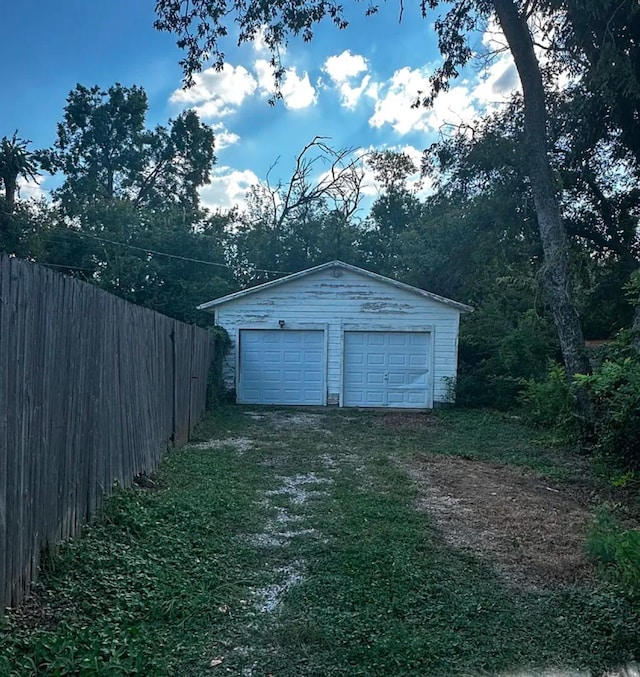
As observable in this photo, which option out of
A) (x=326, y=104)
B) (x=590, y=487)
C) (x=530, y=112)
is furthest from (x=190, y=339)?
(x=326, y=104)

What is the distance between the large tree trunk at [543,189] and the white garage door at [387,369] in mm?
3856

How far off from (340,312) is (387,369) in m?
1.76

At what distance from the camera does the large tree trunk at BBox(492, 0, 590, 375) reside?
9227mm

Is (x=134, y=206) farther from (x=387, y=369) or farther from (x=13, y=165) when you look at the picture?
(x=387, y=369)

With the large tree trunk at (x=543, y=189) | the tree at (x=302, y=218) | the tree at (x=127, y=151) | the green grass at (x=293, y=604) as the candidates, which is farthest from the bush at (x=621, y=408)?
the tree at (x=127, y=151)

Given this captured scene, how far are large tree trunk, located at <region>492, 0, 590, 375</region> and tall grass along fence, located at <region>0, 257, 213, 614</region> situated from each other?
703 cm

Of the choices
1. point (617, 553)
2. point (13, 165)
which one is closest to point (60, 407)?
point (617, 553)

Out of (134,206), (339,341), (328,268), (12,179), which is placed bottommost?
(339,341)

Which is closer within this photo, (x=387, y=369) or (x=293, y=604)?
(x=293, y=604)

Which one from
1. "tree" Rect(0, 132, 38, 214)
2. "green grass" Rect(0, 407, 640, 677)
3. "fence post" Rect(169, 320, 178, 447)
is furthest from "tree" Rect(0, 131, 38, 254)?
"green grass" Rect(0, 407, 640, 677)

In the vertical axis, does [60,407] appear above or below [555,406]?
above

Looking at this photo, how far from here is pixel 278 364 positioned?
12.9m

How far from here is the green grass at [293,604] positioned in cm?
236

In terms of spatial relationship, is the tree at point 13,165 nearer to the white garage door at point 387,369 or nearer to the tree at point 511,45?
the tree at point 511,45
